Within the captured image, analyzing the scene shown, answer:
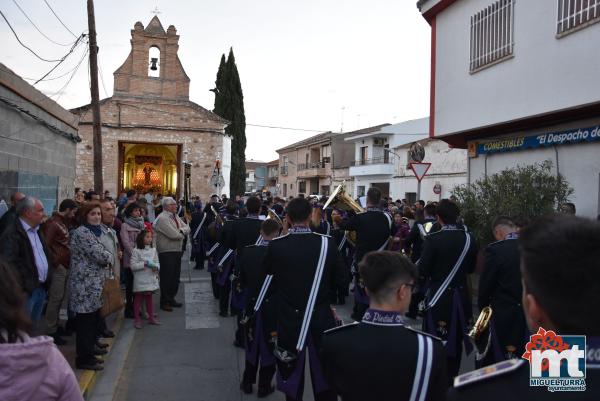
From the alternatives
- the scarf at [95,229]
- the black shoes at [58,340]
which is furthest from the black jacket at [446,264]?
the black shoes at [58,340]

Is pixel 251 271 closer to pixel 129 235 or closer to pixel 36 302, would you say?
pixel 36 302

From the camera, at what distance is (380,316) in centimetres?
245

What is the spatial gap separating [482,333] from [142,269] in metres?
4.89

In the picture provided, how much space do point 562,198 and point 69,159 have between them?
11252 millimetres

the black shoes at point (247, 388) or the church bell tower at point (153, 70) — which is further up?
the church bell tower at point (153, 70)

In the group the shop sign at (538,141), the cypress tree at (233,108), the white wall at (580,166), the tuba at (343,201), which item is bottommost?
the tuba at (343,201)

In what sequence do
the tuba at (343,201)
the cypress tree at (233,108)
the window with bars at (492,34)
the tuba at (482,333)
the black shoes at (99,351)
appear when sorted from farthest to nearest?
1. the cypress tree at (233,108)
2. the window with bars at (492,34)
3. the tuba at (343,201)
4. the black shoes at (99,351)
5. the tuba at (482,333)

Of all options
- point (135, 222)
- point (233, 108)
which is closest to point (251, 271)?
point (135, 222)

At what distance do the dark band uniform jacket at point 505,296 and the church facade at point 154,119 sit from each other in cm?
2674

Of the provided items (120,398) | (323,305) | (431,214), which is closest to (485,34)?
(431,214)

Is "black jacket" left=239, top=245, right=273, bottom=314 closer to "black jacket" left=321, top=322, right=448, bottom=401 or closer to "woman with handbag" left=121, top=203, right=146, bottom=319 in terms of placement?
"black jacket" left=321, top=322, right=448, bottom=401

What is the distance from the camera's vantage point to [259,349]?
4750 millimetres

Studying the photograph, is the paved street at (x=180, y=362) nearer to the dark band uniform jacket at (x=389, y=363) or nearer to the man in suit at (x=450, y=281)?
the man in suit at (x=450, y=281)

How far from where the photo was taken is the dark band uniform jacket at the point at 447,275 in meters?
5.16
